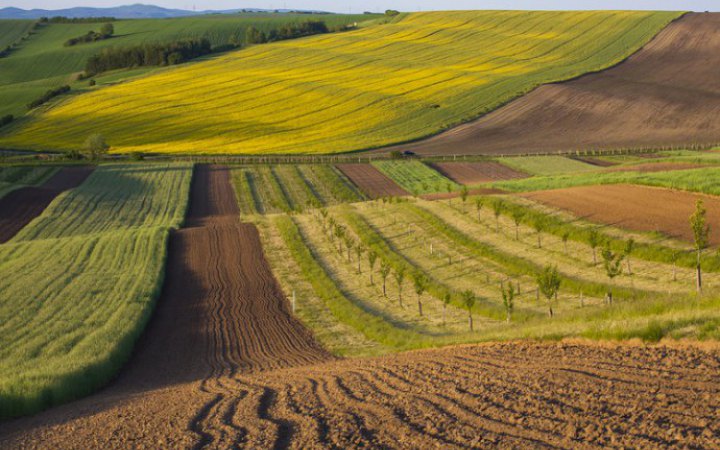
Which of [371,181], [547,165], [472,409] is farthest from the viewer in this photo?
[547,165]

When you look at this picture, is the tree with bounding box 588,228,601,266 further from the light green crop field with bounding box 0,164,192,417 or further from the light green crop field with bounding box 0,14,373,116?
the light green crop field with bounding box 0,14,373,116

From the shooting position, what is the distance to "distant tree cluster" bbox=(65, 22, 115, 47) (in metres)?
186

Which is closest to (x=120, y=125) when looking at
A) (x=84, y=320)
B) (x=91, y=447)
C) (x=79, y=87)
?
(x=79, y=87)

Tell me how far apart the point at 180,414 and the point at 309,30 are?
176 m

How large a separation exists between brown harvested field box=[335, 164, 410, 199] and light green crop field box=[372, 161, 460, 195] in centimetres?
76

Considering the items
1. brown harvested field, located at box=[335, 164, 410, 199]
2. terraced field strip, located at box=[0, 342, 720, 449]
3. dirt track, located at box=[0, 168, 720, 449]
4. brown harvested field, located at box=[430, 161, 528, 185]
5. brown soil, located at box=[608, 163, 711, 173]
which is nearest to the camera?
terraced field strip, located at box=[0, 342, 720, 449]

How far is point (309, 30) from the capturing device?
182 meters

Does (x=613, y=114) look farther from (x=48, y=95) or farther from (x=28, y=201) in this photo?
(x=48, y=95)

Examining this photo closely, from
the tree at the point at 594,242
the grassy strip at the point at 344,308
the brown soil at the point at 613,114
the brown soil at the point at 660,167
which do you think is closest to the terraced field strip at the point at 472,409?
the grassy strip at the point at 344,308

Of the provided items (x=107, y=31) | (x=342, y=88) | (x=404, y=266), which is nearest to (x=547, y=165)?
(x=404, y=266)

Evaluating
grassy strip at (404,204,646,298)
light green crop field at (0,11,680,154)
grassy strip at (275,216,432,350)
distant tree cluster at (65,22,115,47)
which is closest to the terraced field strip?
grassy strip at (275,216,432,350)

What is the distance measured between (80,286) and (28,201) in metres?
31.4

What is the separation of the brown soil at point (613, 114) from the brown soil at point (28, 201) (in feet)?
117

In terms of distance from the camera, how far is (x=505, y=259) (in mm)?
37938
